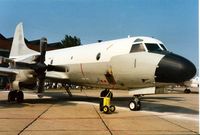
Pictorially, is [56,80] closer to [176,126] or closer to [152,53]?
[152,53]

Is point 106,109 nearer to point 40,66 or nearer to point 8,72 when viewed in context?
point 40,66

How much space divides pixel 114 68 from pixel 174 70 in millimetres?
3852

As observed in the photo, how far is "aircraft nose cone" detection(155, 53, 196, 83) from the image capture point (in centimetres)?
1246

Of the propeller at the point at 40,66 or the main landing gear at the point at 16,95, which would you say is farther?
the main landing gear at the point at 16,95

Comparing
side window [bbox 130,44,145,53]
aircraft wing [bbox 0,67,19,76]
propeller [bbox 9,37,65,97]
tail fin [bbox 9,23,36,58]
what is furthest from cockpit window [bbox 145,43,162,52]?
tail fin [bbox 9,23,36,58]

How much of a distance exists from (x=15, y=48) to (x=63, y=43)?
70.3m

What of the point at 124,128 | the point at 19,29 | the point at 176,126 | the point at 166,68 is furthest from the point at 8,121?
the point at 19,29

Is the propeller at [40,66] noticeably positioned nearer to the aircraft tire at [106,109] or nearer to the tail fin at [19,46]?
the aircraft tire at [106,109]

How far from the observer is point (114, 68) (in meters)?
15.4

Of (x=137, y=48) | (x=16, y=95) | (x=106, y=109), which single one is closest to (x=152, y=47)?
(x=137, y=48)

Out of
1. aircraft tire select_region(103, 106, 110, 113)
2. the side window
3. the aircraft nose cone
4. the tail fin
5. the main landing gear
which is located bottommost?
aircraft tire select_region(103, 106, 110, 113)

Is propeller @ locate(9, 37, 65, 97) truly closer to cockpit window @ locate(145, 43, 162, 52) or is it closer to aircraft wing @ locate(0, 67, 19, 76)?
aircraft wing @ locate(0, 67, 19, 76)

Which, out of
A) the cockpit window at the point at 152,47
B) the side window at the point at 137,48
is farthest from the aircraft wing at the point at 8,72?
the cockpit window at the point at 152,47

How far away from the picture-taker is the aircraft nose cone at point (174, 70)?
40.9 ft
